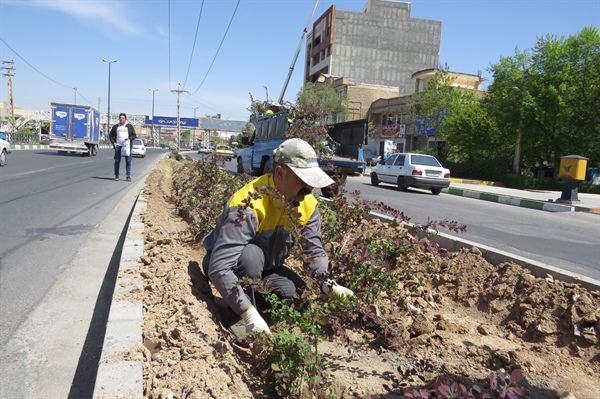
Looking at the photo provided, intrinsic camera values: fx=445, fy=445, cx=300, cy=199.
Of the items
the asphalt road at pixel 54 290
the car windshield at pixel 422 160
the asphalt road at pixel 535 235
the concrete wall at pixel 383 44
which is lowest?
the asphalt road at pixel 54 290

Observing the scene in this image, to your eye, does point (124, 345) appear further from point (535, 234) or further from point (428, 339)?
point (535, 234)

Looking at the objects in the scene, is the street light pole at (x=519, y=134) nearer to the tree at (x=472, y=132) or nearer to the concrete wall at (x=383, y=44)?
the tree at (x=472, y=132)

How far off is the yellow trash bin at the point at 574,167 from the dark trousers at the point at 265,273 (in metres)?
14.6

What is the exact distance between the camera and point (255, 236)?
107 inches

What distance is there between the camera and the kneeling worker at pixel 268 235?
2.43 m

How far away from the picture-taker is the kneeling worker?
7.97 feet

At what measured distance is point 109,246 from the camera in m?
5.33

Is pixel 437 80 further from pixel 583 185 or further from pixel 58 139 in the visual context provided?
pixel 58 139

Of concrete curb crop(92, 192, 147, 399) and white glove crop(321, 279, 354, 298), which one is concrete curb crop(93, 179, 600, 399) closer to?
concrete curb crop(92, 192, 147, 399)

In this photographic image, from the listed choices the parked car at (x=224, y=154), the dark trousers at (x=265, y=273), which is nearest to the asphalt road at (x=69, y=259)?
the dark trousers at (x=265, y=273)

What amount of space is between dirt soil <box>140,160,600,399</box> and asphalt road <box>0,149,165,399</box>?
513mm

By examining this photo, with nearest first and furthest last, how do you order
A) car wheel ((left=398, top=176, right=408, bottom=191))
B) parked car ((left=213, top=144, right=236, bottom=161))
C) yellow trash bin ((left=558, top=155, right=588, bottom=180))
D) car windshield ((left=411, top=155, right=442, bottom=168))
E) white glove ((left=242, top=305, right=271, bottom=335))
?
white glove ((left=242, top=305, right=271, bottom=335)) < parked car ((left=213, top=144, right=236, bottom=161)) < yellow trash bin ((left=558, top=155, right=588, bottom=180)) < car windshield ((left=411, top=155, right=442, bottom=168)) < car wheel ((left=398, top=176, right=408, bottom=191))

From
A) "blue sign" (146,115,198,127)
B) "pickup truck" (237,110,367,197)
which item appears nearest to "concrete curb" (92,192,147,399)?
"pickup truck" (237,110,367,197)

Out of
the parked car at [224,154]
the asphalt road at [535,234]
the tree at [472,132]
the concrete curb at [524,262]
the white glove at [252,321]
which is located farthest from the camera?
the tree at [472,132]
